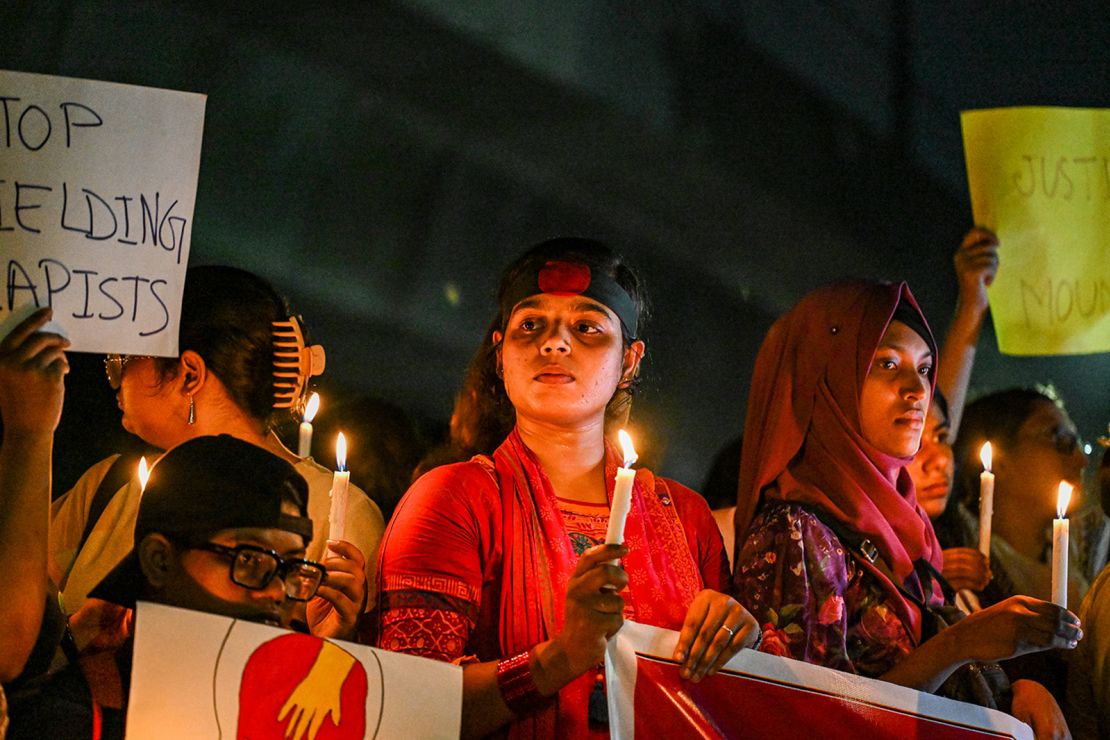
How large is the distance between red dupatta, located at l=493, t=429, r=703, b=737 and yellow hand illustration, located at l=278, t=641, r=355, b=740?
491 mm

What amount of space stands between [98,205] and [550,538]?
4.10ft

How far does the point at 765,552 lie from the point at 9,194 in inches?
73.6

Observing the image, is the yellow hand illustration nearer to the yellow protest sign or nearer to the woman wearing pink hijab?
the woman wearing pink hijab

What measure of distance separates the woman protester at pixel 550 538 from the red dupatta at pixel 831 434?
0.23m

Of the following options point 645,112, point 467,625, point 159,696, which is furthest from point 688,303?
point 159,696

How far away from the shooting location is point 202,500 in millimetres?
2471

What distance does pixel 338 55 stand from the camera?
524 centimetres

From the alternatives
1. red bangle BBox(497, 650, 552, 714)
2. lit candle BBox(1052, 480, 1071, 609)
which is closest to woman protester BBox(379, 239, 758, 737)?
red bangle BBox(497, 650, 552, 714)


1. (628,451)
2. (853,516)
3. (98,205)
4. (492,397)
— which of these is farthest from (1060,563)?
(98,205)

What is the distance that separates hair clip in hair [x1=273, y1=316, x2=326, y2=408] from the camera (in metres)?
3.41

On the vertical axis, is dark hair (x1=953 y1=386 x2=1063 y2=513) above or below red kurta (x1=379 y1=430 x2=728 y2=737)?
above

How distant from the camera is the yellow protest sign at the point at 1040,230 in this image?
4516 mm

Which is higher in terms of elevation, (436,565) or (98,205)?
(98,205)

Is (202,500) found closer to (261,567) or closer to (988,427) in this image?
(261,567)
